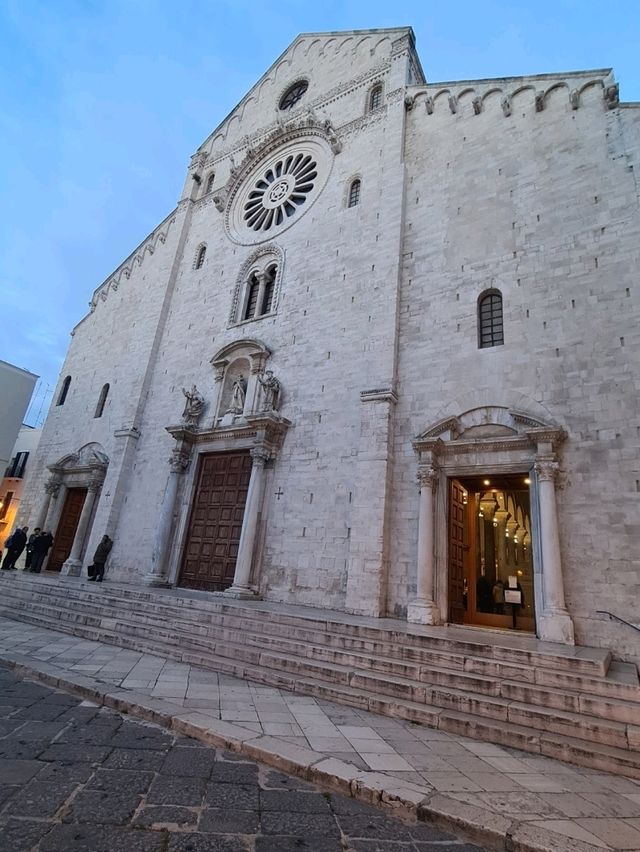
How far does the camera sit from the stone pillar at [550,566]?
725 cm

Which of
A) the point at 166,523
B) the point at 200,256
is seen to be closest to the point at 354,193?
the point at 200,256

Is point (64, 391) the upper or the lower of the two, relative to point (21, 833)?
upper

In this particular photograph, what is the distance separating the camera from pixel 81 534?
48.9ft

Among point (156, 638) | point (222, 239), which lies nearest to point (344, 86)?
point (222, 239)

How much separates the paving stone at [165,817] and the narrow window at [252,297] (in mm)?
13800

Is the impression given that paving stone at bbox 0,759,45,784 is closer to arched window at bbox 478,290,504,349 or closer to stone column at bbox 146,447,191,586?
stone column at bbox 146,447,191,586

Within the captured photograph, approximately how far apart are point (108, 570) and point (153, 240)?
13902 millimetres

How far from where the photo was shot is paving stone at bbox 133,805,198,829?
2543 millimetres

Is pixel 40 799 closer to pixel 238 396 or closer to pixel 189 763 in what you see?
pixel 189 763

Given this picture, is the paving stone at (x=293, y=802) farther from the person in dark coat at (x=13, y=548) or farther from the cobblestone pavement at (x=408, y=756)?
the person in dark coat at (x=13, y=548)

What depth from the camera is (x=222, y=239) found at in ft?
56.4

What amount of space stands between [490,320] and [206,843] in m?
10.2

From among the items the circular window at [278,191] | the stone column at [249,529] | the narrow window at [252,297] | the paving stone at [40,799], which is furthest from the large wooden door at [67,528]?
the paving stone at [40,799]

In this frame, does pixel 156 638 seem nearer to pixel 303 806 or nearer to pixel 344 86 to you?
pixel 303 806
